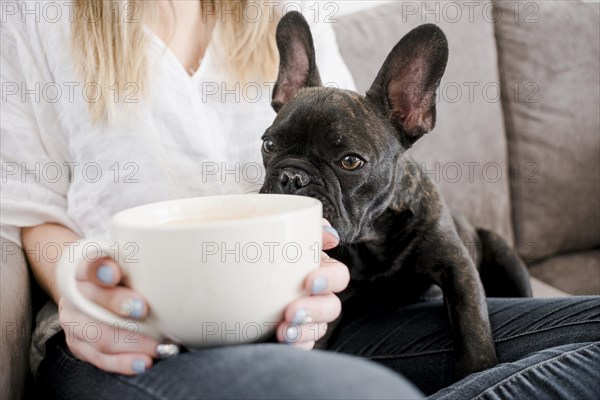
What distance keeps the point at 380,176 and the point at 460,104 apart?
765 millimetres

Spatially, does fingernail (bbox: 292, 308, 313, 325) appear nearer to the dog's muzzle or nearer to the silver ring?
the silver ring

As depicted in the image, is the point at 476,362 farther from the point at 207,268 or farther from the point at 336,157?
the point at 207,268

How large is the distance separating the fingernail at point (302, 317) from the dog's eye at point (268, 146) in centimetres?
53

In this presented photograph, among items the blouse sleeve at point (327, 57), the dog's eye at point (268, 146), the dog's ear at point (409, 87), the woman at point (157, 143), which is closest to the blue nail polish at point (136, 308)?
the woman at point (157, 143)

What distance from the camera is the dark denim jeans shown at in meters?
0.65

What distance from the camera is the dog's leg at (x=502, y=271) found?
151cm

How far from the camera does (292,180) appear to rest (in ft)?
3.42

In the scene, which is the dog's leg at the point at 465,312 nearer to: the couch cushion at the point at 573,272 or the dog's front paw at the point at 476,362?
the dog's front paw at the point at 476,362

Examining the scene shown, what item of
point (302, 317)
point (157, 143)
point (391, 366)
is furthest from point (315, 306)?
point (157, 143)

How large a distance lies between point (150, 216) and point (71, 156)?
0.68 m

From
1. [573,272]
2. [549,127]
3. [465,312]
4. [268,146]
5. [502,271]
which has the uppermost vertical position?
[268,146]

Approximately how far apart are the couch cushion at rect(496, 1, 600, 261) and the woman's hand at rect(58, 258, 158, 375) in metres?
1.41

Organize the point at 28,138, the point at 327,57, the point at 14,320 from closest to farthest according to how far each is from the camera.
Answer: the point at 14,320 < the point at 28,138 < the point at 327,57

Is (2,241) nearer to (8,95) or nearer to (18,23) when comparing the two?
(8,95)
